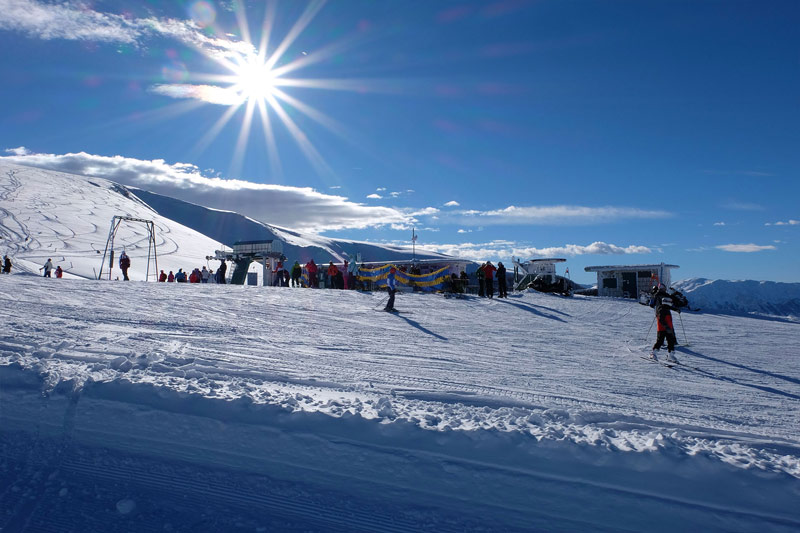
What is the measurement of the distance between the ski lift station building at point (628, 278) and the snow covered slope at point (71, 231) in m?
36.8

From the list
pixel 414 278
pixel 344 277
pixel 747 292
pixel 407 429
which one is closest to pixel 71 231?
pixel 344 277

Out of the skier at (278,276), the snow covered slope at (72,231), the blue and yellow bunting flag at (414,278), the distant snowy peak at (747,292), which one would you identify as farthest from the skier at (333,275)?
the distant snowy peak at (747,292)

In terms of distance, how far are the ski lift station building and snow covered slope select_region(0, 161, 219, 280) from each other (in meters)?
36.8

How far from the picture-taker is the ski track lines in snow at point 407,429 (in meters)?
3.67

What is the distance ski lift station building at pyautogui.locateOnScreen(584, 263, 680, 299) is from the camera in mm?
31125

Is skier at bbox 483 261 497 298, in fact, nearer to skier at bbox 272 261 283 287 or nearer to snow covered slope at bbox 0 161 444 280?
skier at bbox 272 261 283 287

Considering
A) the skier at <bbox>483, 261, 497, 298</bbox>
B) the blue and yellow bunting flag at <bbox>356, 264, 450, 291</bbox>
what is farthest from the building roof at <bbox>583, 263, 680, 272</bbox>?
the skier at <bbox>483, 261, 497, 298</bbox>

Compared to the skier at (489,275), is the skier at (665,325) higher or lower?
lower

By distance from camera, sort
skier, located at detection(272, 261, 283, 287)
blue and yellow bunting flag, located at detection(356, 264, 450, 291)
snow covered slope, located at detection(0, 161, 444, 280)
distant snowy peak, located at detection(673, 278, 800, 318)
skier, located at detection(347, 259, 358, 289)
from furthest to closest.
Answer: distant snowy peak, located at detection(673, 278, 800, 318) < snow covered slope, located at detection(0, 161, 444, 280) < skier, located at detection(272, 261, 283, 287) < blue and yellow bunting flag, located at detection(356, 264, 450, 291) < skier, located at detection(347, 259, 358, 289)

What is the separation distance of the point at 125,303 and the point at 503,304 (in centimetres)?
1373

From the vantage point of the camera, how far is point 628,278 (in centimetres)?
3222

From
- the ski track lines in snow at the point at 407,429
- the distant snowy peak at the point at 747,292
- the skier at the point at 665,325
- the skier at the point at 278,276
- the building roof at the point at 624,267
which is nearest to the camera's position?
the ski track lines in snow at the point at 407,429

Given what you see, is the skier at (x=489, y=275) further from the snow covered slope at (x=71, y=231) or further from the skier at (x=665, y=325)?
the snow covered slope at (x=71, y=231)

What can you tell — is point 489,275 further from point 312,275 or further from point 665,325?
point 665,325
